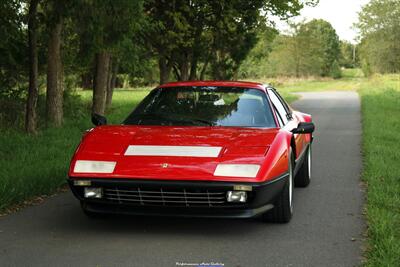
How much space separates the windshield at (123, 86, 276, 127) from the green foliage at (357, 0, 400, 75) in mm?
71511

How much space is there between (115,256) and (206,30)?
18.1m

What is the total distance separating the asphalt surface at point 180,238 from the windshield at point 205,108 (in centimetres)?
102

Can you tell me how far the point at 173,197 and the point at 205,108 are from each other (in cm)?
160

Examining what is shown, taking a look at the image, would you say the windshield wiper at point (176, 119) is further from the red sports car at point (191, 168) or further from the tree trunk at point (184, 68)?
the tree trunk at point (184, 68)

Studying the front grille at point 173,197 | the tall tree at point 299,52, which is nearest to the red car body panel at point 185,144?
the front grille at point 173,197

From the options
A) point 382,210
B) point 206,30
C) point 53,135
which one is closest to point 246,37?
point 206,30

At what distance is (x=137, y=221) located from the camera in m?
5.23

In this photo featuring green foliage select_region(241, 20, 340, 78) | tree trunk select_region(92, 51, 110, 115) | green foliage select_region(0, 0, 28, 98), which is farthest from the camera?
green foliage select_region(241, 20, 340, 78)

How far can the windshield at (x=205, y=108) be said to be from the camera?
5.65 meters

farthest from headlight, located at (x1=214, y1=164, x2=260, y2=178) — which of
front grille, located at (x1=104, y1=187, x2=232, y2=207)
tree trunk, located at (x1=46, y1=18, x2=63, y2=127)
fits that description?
tree trunk, located at (x1=46, y1=18, x2=63, y2=127)

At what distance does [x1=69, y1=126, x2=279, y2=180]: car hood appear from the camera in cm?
451

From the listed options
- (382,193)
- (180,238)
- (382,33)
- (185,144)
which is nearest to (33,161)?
(185,144)

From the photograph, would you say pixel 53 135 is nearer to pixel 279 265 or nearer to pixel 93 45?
pixel 93 45

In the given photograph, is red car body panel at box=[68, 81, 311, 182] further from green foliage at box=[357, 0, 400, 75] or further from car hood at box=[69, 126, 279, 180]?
green foliage at box=[357, 0, 400, 75]
